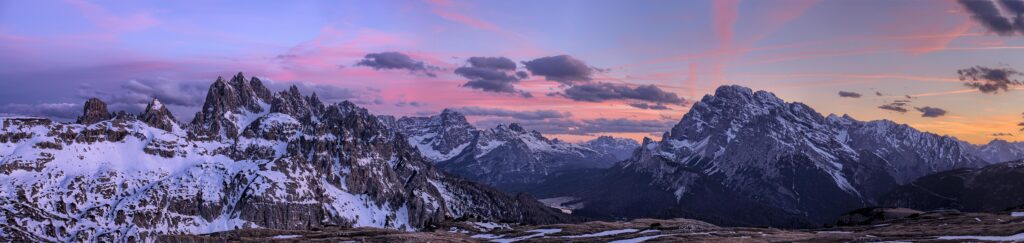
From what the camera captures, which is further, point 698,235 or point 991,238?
point 698,235

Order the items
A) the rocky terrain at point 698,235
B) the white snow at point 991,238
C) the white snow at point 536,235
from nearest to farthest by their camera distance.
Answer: the white snow at point 991,238 → the rocky terrain at point 698,235 → the white snow at point 536,235

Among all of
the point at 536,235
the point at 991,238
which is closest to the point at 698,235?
the point at 536,235

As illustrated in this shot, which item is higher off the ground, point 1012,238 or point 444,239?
point 1012,238

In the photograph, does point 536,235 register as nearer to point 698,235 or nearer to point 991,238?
point 698,235

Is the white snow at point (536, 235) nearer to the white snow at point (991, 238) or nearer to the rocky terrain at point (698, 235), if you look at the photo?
the rocky terrain at point (698, 235)

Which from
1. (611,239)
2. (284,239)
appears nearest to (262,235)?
(284,239)

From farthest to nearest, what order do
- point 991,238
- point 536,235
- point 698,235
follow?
point 536,235 < point 698,235 < point 991,238

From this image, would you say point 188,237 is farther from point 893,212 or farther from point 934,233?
point 893,212

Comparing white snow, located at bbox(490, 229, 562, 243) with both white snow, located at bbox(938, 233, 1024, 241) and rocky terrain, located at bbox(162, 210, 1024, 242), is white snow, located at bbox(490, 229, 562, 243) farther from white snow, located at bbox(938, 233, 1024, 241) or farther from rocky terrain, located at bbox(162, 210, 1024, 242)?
white snow, located at bbox(938, 233, 1024, 241)

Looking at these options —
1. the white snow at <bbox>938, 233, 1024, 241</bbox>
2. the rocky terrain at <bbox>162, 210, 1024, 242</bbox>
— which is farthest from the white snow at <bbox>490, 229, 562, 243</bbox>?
the white snow at <bbox>938, 233, 1024, 241</bbox>

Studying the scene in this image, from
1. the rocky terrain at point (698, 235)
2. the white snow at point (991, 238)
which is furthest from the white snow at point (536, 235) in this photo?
the white snow at point (991, 238)

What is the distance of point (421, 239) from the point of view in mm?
113188

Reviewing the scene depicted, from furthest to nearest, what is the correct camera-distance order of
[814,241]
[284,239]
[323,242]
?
[284,239] → [323,242] → [814,241]

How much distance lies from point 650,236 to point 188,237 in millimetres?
70844
